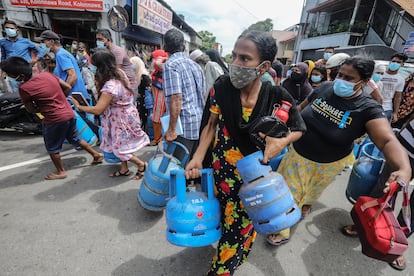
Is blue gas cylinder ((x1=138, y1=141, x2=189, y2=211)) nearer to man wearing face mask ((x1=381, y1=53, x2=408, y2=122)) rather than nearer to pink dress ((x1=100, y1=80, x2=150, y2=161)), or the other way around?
pink dress ((x1=100, y1=80, x2=150, y2=161))

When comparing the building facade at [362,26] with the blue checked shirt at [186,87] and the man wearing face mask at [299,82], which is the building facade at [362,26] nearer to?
the man wearing face mask at [299,82]

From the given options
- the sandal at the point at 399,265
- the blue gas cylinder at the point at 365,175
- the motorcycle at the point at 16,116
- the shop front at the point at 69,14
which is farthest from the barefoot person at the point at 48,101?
the shop front at the point at 69,14

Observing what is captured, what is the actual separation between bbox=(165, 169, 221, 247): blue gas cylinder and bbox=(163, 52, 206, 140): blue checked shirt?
119 cm

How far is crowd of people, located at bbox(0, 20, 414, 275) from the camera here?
1267 mm

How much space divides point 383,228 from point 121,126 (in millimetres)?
2694

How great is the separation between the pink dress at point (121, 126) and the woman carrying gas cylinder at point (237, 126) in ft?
5.46

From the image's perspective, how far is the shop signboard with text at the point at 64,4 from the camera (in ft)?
27.1

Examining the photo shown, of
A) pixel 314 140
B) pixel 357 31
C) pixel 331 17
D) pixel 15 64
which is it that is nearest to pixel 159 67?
pixel 15 64

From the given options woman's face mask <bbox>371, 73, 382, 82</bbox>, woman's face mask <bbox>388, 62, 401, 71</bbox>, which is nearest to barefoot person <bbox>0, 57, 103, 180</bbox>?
woman's face mask <bbox>371, 73, 382, 82</bbox>

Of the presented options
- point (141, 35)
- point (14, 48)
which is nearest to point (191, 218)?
point (14, 48)

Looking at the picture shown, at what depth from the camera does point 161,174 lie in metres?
2.03

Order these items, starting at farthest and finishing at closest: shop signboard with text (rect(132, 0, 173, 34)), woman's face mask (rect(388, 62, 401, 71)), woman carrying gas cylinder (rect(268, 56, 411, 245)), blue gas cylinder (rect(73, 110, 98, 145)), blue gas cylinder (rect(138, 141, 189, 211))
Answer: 1. shop signboard with text (rect(132, 0, 173, 34))
2. woman's face mask (rect(388, 62, 401, 71))
3. blue gas cylinder (rect(73, 110, 98, 145))
4. blue gas cylinder (rect(138, 141, 189, 211))
5. woman carrying gas cylinder (rect(268, 56, 411, 245))

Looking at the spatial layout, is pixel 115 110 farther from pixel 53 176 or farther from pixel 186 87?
pixel 53 176

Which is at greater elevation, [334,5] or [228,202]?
[334,5]
